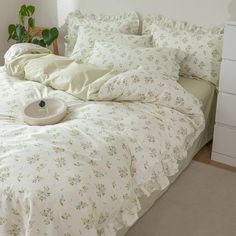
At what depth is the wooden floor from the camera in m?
2.65

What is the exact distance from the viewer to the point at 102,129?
192 cm

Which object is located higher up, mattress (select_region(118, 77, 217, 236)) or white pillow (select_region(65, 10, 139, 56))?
white pillow (select_region(65, 10, 139, 56))

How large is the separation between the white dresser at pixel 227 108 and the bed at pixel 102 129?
0.45 ft

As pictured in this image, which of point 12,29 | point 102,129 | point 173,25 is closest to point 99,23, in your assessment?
point 173,25

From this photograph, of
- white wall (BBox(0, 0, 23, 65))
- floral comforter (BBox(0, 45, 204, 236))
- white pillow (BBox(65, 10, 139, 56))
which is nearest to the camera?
floral comforter (BBox(0, 45, 204, 236))

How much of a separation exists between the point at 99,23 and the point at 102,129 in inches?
58.2

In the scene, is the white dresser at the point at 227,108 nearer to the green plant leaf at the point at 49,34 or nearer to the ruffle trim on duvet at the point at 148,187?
the ruffle trim on duvet at the point at 148,187

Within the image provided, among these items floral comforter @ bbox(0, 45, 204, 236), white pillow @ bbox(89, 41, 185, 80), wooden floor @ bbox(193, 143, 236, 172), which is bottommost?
wooden floor @ bbox(193, 143, 236, 172)

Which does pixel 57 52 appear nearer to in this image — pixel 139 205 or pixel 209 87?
pixel 209 87

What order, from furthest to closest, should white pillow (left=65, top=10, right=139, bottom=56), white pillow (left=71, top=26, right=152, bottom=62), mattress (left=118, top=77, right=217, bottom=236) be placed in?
white pillow (left=65, top=10, right=139, bottom=56) < white pillow (left=71, top=26, right=152, bottom=62) < mattress (left=118, top=77, right=217, bottom=236)

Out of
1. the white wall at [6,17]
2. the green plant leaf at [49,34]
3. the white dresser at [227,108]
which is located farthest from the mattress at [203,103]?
the white wall at [6,17]

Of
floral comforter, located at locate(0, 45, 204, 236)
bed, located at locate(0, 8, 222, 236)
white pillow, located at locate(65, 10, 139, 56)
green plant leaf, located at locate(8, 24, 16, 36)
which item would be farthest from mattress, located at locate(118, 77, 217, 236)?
green plant leaf, located at locate(8, 24, 16, 36)

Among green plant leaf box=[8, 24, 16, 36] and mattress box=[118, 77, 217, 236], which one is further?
green plant leaf box=[8, 24, 16, 36]

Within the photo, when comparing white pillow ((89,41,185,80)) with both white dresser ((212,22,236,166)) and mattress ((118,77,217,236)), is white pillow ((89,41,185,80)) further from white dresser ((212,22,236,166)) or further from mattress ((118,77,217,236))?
white dresser ((212,22,236,166))
